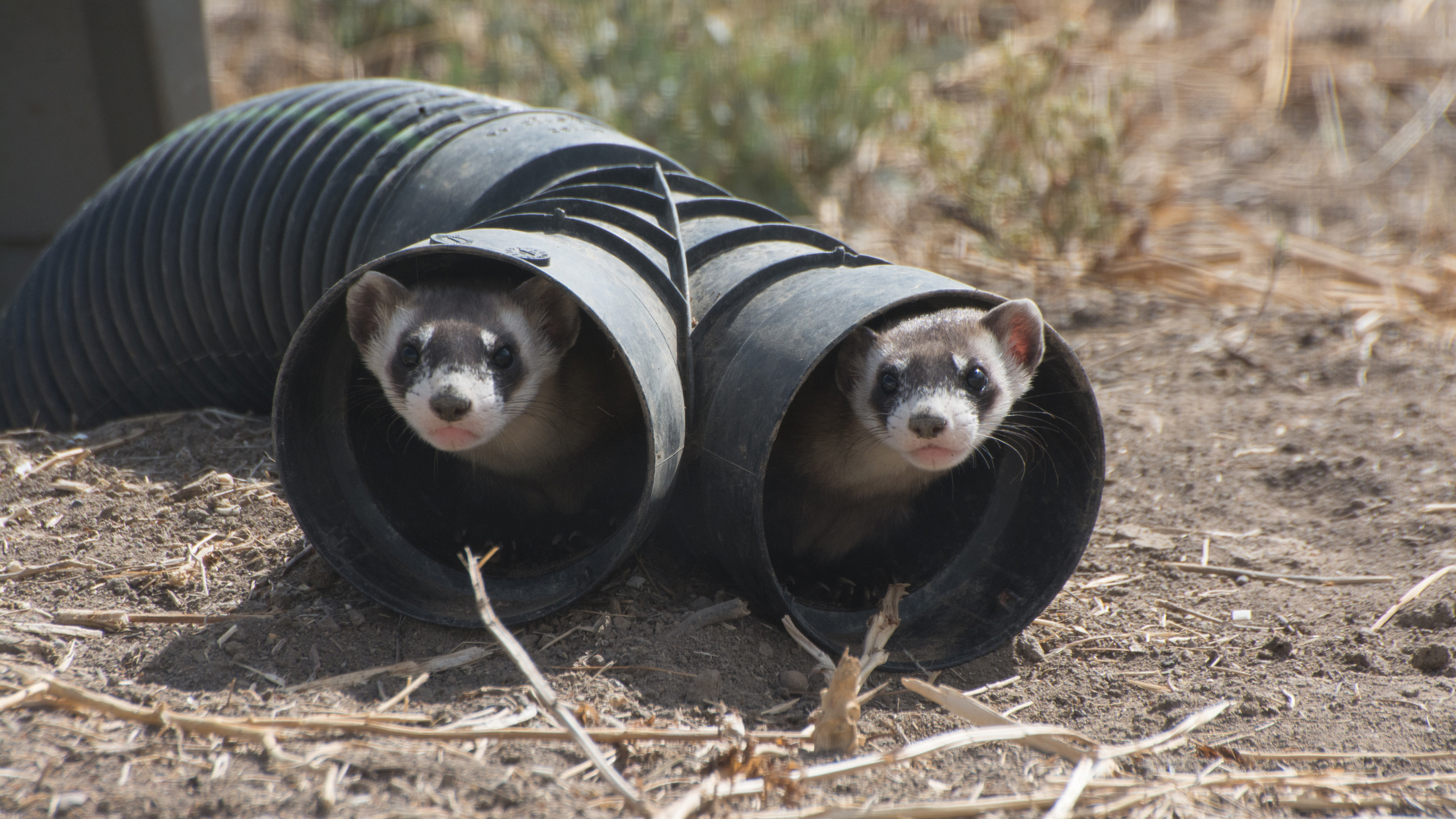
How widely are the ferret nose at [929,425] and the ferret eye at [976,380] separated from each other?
28cm

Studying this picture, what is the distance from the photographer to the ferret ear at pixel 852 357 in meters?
3.93

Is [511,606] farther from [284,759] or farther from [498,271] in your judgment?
[498,271]

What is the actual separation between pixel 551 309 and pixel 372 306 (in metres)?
0.57

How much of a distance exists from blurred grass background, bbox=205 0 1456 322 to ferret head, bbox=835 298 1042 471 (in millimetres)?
3178

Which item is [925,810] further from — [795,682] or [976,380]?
[976,380]

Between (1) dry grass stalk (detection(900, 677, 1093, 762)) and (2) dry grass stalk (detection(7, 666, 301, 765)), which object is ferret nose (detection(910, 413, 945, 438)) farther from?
(2) dry grass stalk (detection(7, 666, 301, 765))

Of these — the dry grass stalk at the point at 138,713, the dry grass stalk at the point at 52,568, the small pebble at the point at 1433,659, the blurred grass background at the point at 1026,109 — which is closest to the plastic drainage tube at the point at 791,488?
the small pebble at the point at 1433,659

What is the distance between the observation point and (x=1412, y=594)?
13.1 feet

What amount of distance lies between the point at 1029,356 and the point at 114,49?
5.40 m

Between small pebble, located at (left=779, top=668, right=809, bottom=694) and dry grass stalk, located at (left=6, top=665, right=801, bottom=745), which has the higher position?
dry grass stalk, located at (left=6, top=665, right=801, bottom=745)

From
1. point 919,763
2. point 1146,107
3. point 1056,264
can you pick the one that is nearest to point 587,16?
point 1056,264

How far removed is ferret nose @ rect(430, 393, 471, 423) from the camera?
11.0 feet

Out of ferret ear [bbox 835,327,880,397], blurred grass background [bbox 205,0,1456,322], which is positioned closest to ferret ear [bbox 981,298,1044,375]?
ferret ear [bbox 835,327,880,397]

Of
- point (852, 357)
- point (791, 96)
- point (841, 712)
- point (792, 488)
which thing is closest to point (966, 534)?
A: point (792, 488)
